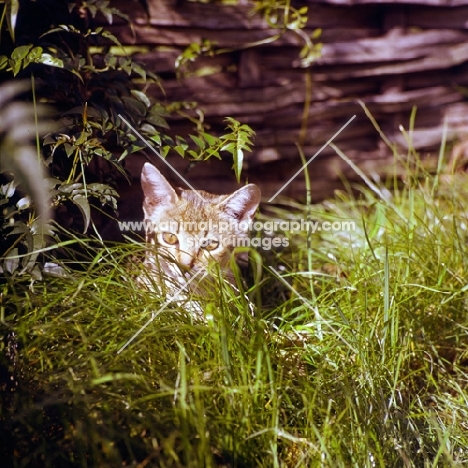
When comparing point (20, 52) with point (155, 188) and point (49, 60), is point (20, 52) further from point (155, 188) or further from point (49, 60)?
point (155, 188)

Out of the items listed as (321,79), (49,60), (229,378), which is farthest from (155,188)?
→ (321,79)

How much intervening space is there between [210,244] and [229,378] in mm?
740

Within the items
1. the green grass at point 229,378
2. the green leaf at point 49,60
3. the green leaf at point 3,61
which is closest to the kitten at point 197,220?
the green grass at point 229,378

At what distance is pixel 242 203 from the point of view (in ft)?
6.93

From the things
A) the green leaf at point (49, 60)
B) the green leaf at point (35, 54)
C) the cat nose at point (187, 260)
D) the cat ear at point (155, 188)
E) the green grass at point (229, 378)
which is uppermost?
the green leaf at point (35, 54)

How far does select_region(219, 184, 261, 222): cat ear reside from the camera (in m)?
2.07

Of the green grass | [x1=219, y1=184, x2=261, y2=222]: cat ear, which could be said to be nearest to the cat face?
[x1=219, y1=184, x2=261, y2=222]: cat ear

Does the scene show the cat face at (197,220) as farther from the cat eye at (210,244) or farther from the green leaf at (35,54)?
the green leaf at (35,54)

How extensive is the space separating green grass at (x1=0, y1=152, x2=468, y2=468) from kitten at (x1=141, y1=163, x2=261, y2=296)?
234mm

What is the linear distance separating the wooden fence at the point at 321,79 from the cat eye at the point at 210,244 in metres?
0.69

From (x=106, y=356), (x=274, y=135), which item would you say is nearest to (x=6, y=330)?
(x=106, y=356)

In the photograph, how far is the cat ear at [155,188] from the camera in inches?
79.7

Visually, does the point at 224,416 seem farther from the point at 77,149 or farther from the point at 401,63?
the point at 401,63

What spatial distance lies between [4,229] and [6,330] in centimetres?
35
